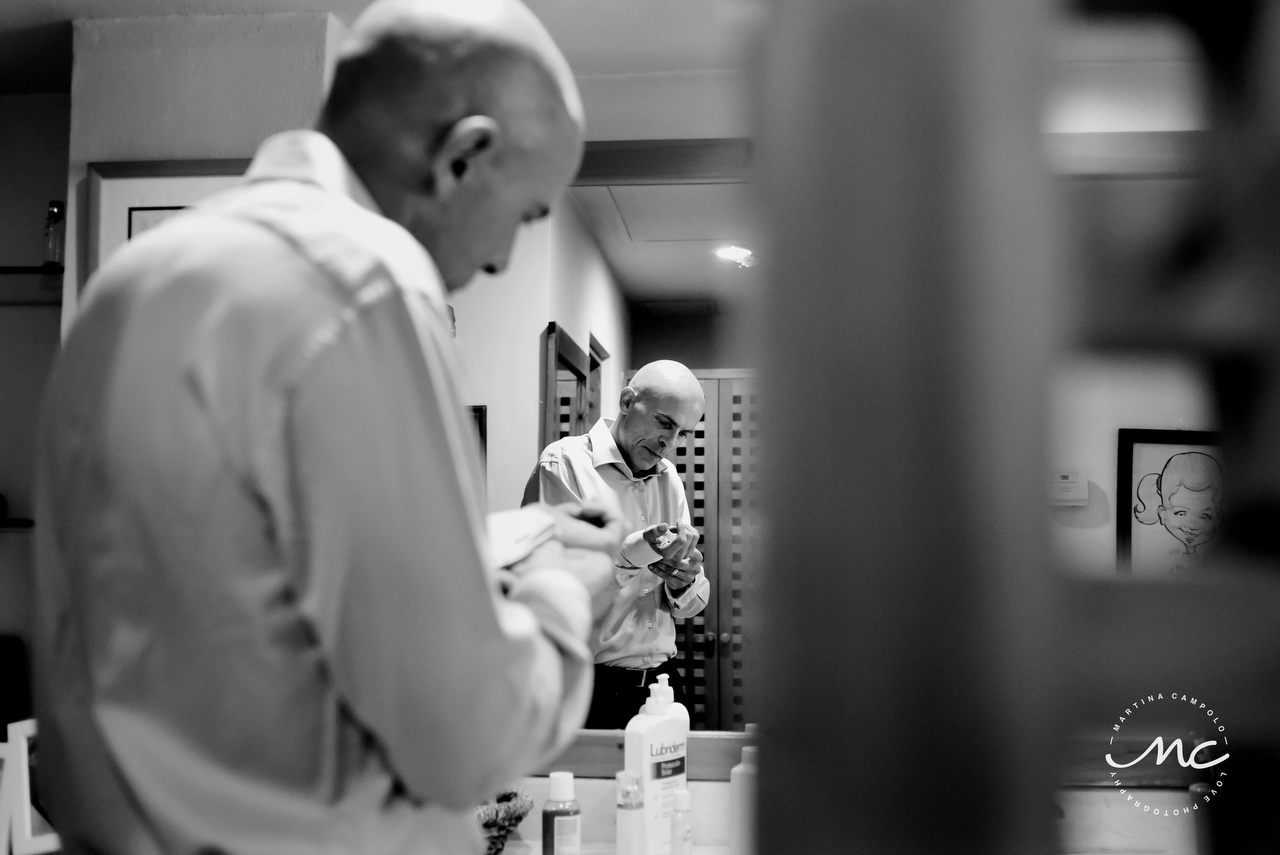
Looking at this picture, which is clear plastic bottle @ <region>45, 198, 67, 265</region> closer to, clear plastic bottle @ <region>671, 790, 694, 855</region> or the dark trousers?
the dark trousers

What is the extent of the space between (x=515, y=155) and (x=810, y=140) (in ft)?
1.75

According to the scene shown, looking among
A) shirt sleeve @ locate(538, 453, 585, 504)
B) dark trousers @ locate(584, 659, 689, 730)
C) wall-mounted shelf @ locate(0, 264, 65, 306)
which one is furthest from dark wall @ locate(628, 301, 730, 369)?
wall-mounted shelf @ locate(0, 264, 65, 306)

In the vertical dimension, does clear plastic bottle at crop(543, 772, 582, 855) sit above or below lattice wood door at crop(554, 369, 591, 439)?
below

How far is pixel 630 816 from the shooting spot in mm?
1571

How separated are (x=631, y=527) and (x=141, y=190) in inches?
47.6

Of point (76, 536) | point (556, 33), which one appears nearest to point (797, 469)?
point (76, 536)

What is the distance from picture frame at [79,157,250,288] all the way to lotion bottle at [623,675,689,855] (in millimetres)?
1326

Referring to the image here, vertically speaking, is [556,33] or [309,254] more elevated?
[556,33]

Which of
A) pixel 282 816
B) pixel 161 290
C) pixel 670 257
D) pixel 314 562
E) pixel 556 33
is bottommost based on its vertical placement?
pixel 282 816

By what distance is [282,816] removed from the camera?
1.74 feet

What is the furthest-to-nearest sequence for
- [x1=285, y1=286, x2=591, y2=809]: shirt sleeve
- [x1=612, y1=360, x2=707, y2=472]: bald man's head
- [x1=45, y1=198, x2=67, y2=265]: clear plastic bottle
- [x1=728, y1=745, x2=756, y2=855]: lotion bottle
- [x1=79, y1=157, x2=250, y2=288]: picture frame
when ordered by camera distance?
1. [x1=45, y1=198, x2=67, y2=265]: clear plastic bottle
2. [x1=79, y1=157, x2=250, y2=288]: picture frame
3. [x1=612, y1=360, x2=707, y2=472]: bald man's head
4. [x1=728, y1=745, x2=756, y2=855]: lotion bottle
5. [x1=285, y1=286, x2=591, y2=809]: shirt sleeve

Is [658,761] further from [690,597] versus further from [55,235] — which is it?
[55,235]

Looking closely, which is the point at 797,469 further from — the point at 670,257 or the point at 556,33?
the point at 556,33

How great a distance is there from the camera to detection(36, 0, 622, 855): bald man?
0.51 meters
